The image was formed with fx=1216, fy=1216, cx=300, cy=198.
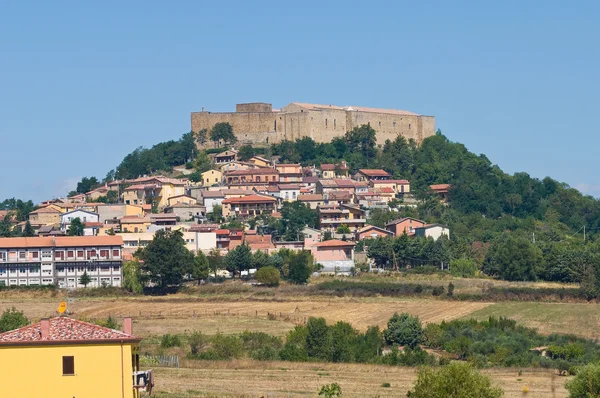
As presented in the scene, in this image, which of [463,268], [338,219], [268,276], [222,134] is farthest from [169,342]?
[222,134]

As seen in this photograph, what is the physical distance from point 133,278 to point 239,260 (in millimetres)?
7279

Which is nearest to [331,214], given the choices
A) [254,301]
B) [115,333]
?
[254,301]

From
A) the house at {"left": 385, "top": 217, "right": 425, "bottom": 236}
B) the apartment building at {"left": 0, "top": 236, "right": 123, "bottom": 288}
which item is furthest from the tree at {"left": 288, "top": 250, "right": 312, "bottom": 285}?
the house at {"left": 385, "top": 217, "right": 425, "bottom": 236}

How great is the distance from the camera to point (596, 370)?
90.9 feet

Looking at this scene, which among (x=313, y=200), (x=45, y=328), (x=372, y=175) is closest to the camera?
(x=45, y=328)

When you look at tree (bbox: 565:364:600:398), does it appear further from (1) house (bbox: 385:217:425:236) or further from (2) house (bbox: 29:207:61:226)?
(2) house (bbox: 29:207:61:226)

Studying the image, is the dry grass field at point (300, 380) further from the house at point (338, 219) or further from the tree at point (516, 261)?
the house at point (338, 219)

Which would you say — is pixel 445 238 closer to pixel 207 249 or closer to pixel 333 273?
pixel 333 273

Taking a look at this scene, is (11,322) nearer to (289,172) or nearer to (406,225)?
(406,225)

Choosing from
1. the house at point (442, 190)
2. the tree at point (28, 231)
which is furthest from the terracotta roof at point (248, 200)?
the tree at point (28, 231)

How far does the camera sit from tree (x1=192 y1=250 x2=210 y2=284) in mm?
59531

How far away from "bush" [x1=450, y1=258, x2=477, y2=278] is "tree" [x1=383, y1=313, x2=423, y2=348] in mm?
21090

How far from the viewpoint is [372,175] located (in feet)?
304

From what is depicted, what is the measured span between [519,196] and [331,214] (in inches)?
624
